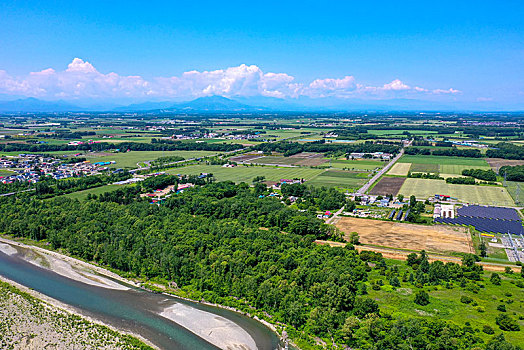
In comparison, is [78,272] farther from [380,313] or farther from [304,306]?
[380,313]

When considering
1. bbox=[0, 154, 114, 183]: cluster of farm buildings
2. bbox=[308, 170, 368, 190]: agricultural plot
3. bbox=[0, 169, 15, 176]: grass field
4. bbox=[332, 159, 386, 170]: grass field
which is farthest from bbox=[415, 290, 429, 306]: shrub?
bbox=[0, 169, 15, 176]: grass field

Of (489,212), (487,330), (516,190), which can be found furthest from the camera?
(516,190)

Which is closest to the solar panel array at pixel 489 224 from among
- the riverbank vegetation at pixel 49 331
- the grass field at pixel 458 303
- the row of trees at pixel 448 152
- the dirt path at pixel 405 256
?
the dirt path at pixel 405 256

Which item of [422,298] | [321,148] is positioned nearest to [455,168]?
[321,148]

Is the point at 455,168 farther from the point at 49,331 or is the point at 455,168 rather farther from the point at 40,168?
the point at 40,168

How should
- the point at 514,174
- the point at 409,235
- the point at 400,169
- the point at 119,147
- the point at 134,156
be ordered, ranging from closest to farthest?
1. the point at 409,235
2. the point at 514,174
3. the point at 400,169
4. the point at 134,156
5. the point at 119,147

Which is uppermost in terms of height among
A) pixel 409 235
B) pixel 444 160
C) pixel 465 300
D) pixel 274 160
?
pixel 444 160

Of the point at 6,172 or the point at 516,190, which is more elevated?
the point at 516,190

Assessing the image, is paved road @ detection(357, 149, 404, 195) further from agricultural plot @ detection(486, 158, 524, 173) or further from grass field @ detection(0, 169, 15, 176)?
grass field @ detection(0, 169, 15, 176)
